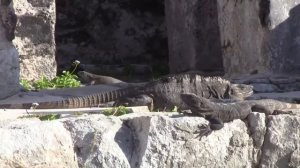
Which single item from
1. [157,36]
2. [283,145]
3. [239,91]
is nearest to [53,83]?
[239,91]

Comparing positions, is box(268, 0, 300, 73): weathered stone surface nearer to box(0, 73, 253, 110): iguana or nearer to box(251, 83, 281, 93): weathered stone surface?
box(251, 83, 281, 93): weathered stone surface

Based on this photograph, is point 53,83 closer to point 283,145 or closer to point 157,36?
point 157,36

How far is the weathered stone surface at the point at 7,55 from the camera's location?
7777mm

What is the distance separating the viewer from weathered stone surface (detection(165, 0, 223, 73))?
1133 centimetres

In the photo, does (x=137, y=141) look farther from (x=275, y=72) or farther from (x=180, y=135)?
(x=275, y=72)

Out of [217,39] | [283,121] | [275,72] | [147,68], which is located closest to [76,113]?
[283,121]

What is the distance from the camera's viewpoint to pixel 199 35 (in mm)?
11453

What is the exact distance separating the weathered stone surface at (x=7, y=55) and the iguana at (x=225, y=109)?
8.22ft

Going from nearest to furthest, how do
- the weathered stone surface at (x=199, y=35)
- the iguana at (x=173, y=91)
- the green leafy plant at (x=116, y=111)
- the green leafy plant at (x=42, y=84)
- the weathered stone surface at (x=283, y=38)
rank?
the green leafy plant at (x=116, y=111) < the iguana at (x=173, y=91) < the weathered stone surface at (x=283, y=38) < the green leafy plant at (x=42, y=84) < the weathered stone surface at (x=199, y=35)

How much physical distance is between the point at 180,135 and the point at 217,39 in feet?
20.9

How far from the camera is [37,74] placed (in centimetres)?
1008

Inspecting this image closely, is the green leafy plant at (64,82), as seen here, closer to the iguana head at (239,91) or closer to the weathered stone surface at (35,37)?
the weathered stone surface at (35,37)

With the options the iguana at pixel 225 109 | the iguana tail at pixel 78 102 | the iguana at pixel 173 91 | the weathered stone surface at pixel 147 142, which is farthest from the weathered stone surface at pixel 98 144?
the iguana at pixel 173 91

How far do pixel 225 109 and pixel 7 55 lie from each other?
2907 mm
